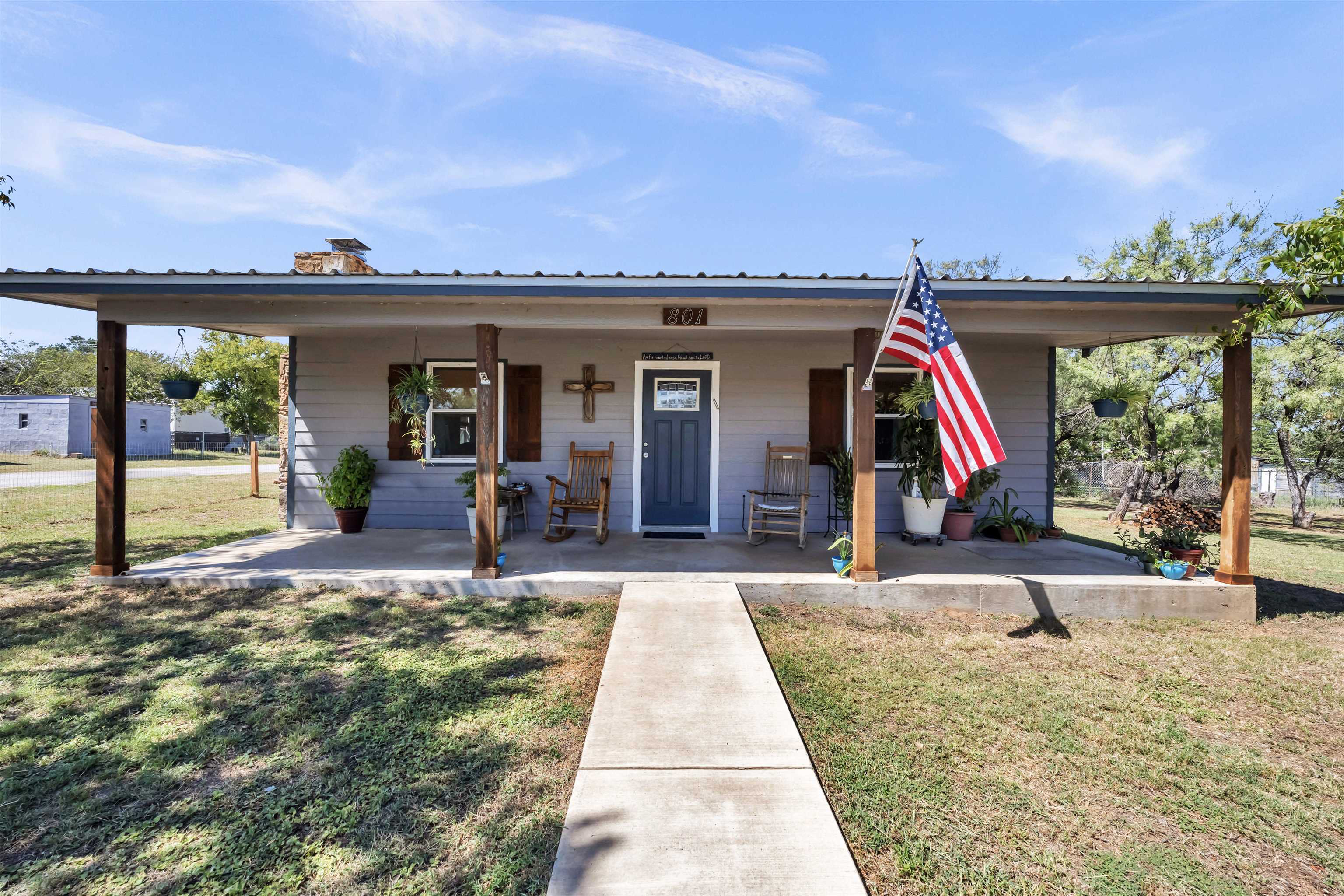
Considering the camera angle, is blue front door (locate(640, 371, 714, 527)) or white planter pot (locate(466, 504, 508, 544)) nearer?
white planter pot (locate(466, 504, 508, 544))

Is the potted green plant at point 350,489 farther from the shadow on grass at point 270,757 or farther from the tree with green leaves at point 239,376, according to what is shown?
the tree with green leaves at point 239,376

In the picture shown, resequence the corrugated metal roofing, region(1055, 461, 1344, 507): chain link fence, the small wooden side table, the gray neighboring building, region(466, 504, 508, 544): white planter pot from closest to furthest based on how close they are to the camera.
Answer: the corrugated metal roofing
region(466, 504, 508, 544): white planter pot
the small wooden side table
region(1055, 461, 1344, 507): chain link fence
the gray neighboring building

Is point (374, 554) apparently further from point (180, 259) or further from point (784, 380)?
point (180, 259)

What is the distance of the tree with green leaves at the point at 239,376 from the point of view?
18.9 meters

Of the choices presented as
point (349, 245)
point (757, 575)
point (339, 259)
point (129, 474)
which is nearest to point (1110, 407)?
point (757, 575)

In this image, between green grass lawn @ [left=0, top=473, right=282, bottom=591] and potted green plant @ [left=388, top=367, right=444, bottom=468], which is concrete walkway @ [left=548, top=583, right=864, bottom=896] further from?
green grass lawn @ [left=0, top=473, right=282, bottom=591]

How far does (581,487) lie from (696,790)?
4.39 metres

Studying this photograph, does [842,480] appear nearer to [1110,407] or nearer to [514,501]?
[1110,407]

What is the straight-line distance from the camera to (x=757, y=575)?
4.49 m

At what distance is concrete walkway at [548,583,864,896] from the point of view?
5.43 feet

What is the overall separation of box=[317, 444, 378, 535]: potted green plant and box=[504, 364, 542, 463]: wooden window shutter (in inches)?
58.5

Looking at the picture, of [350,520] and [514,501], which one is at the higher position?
[514,501]

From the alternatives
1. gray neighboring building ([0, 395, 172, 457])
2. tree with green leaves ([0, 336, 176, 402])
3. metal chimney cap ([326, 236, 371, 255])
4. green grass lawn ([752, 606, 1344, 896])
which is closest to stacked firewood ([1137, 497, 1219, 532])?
green grass lawn ([752, 606, 1344, 896])

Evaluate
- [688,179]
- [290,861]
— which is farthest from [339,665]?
[688,179]
